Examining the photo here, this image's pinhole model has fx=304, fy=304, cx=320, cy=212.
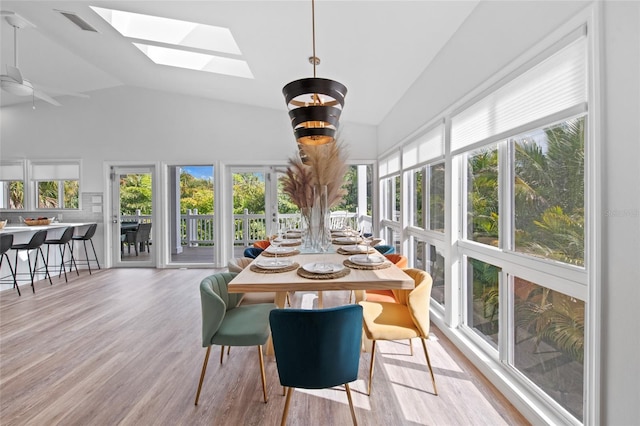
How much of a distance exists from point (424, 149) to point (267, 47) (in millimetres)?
2147

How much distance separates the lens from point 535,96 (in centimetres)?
168

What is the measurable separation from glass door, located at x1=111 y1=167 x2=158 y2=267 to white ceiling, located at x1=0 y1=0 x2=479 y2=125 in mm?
1773

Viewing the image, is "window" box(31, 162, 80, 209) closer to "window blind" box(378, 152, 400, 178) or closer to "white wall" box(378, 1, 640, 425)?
"window blind" box(378, 152, 400, 178)

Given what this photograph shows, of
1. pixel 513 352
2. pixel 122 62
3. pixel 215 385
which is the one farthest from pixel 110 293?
pixel 513 352

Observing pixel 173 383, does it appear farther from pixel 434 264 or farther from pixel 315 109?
pixel 434 264

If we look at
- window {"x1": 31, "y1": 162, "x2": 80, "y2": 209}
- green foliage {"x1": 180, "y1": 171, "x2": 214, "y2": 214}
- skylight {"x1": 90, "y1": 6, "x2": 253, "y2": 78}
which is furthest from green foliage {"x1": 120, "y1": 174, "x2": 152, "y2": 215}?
skylight {"x1": 90, "y1": 6, "x2": 253, "y2": 78}

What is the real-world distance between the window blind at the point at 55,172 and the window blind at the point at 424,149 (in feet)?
21.0

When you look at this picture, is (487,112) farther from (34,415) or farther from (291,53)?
(34,415)

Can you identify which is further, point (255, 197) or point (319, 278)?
point (255, 197)

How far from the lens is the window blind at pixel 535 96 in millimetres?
1404

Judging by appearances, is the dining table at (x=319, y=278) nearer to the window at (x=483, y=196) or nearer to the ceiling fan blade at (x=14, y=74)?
the window at (x=483, y=196)

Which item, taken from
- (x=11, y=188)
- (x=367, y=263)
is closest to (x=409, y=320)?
(x=367, y=263)

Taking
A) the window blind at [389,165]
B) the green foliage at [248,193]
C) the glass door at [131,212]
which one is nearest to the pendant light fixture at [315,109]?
the window blind at [389,165]

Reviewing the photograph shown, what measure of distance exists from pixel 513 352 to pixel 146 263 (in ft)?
21.0
